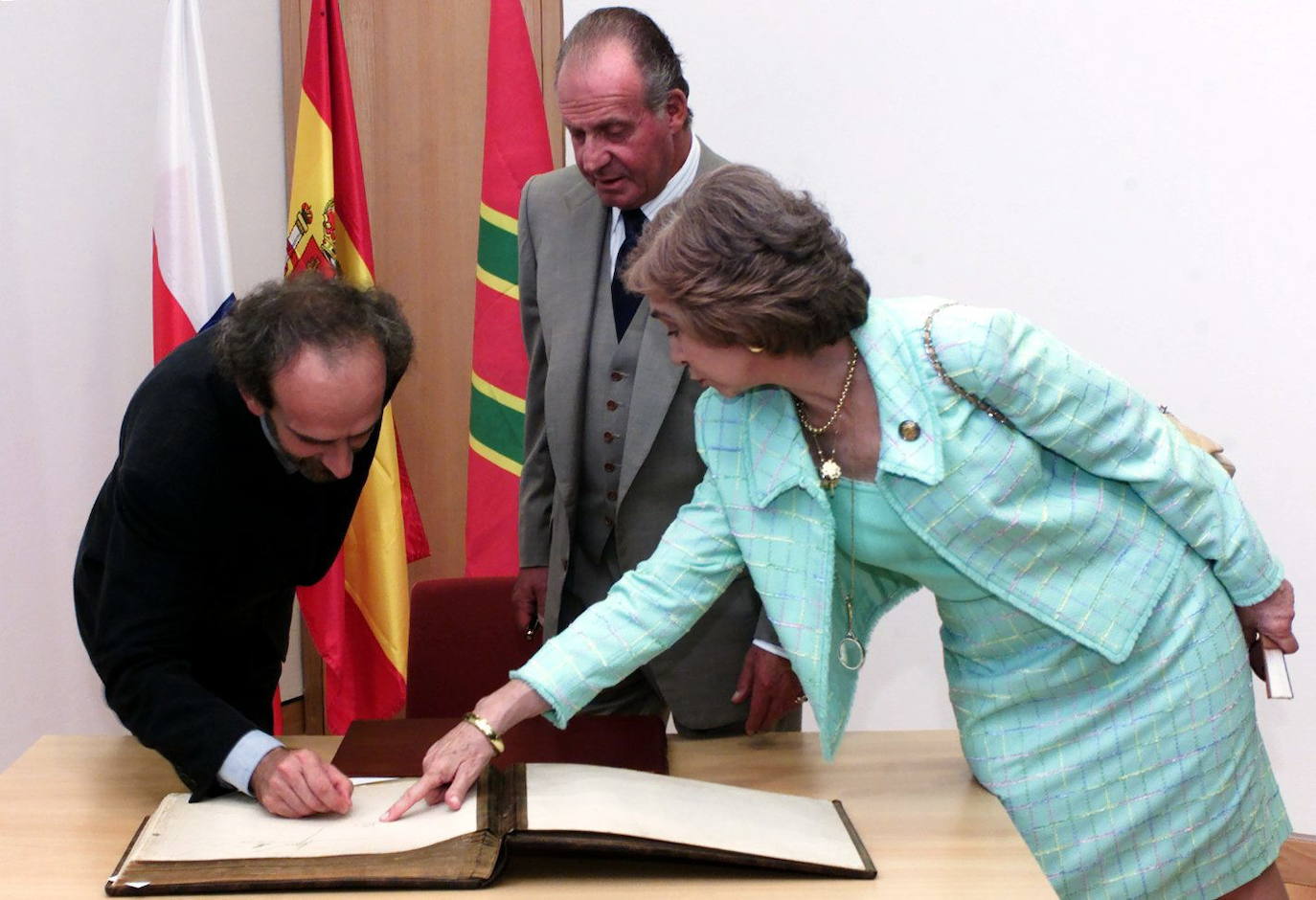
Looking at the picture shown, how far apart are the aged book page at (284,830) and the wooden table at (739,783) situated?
0.06m

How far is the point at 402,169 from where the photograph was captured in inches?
Answer: 148

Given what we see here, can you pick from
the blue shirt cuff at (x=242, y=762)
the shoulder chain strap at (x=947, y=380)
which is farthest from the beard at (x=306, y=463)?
the shoulder chain strap at (x=947, y=380)

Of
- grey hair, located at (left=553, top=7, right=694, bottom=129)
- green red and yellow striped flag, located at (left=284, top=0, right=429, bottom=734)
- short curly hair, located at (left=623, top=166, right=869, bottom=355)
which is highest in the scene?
grey hair, located at (left=553, top=7, right=694, bottom=129)

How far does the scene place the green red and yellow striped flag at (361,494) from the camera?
319 centimetres

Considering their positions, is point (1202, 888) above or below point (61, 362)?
below

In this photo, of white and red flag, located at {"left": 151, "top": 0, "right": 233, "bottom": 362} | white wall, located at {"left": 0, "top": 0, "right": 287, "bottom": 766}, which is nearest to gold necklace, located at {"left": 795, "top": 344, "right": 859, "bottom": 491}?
white and red flag, located at {"left": 151, "top": 0, "right": 233, "bottom": 362}

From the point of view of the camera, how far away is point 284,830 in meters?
1.59

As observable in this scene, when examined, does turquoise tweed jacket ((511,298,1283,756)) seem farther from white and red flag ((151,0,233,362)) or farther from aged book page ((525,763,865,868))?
white and red flag ((151,0,233,362))

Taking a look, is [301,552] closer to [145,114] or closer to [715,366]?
[715,366]

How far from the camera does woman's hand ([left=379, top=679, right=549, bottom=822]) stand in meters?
1.61

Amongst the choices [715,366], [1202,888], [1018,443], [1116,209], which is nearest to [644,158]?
[715,366]

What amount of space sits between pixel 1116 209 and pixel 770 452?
1.94 m

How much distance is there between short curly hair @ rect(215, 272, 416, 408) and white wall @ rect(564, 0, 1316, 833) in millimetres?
1934

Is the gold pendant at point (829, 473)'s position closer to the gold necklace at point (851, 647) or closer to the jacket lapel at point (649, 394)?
the gold necklace at point (851, 647)
